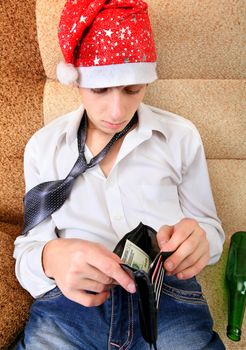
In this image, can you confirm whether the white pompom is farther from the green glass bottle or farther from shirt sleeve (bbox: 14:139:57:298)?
the green glass bottle

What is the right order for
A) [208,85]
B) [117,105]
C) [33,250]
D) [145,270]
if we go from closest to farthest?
[145,270] < [117,105] < [33,250] < [208,85]

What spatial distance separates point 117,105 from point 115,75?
6cm

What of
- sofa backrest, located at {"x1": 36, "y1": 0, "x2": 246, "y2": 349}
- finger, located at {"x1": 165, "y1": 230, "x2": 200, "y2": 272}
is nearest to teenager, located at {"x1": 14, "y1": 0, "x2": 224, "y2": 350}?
finger, located at {"x1": 165, "y1": 230, "x2": 200, "y2": 272}

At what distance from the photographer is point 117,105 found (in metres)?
0.84

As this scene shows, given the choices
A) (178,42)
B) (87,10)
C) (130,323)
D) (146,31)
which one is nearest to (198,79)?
(178,42)

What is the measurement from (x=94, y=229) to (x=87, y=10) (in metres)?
0.49

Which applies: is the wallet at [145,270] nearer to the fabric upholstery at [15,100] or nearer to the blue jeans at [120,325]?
the blue jeans at [120,325]

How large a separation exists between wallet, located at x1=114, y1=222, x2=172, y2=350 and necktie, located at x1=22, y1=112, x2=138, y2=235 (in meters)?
0.25

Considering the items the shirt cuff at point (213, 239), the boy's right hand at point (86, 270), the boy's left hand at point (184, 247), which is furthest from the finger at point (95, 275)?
the shirt cuff at point (213, 239)

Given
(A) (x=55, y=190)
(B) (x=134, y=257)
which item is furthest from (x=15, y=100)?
(B) (x=134, y=257)

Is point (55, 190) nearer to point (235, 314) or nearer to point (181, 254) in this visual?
point (181, 254)

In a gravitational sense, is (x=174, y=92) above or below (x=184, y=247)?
above

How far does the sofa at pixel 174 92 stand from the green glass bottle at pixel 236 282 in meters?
0.02

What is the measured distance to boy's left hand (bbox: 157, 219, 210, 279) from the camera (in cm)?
76
